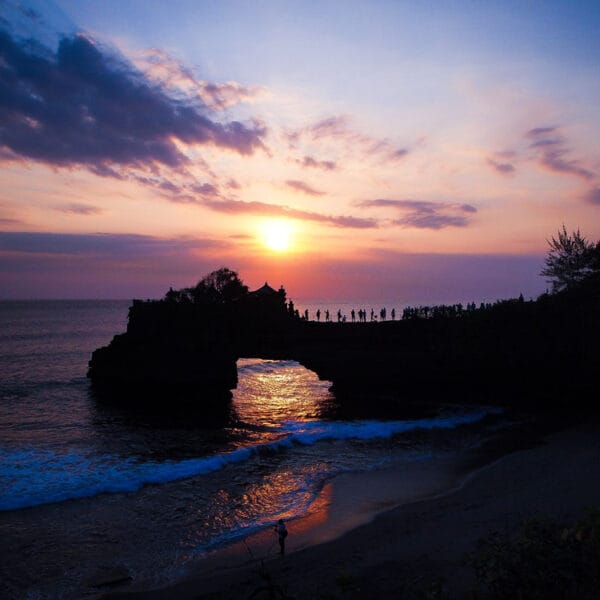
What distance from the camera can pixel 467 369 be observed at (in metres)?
44.7

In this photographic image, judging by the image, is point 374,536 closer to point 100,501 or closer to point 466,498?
point 466,498

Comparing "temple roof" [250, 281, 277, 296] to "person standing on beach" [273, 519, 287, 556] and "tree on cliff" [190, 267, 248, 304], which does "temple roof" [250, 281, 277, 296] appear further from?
"person standing on beach" [273, 519, 287, 556]

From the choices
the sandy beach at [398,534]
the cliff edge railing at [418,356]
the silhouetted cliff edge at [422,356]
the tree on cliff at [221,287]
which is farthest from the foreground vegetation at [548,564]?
the tree on cliff at [221,287]

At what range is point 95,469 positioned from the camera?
68.5 feet

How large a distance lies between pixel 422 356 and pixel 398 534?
36446mm

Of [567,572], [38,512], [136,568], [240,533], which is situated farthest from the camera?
[38,512]

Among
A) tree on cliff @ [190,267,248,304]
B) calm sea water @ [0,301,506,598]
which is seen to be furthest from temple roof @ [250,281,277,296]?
calm sea water @ [0,301,506,598]

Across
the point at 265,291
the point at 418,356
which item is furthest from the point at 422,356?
the point at 265,291

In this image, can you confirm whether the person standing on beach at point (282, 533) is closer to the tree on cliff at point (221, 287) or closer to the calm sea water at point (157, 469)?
the calm sea water at point (157, 469)

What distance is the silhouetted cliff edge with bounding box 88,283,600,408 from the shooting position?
133 feet

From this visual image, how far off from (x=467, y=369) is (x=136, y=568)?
37966 mm

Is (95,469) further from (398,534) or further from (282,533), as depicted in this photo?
(398,534)

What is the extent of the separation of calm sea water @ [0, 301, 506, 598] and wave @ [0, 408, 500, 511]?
7 cm

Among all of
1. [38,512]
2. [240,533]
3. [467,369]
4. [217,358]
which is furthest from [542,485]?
[217,358]
